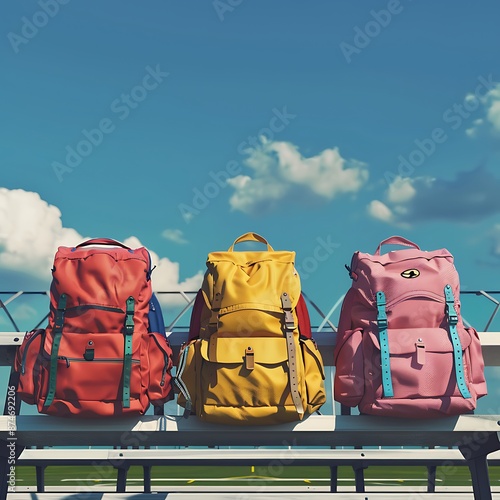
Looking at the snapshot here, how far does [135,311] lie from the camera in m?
2.78

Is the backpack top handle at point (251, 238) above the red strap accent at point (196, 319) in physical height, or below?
above

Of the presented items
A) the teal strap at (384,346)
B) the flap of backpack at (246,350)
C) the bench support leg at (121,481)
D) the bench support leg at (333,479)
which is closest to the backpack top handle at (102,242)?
the flap of backpack at (246,350)

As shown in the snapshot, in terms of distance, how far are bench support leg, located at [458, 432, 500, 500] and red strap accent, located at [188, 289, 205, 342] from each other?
1.43m

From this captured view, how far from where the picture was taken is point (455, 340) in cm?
270

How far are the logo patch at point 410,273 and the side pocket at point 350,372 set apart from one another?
357 mm

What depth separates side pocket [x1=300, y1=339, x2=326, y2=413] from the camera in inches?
104

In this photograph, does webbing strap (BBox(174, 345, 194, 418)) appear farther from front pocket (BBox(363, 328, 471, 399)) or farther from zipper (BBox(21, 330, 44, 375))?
front pocket (BBox(363, 328, 471, 399))

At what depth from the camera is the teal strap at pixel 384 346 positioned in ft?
8.58

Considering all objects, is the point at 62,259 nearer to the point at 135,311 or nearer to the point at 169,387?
the point at 135,311

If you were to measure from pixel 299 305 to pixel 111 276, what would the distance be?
91 cm

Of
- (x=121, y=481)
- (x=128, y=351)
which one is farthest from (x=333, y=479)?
(x=128, y=351)

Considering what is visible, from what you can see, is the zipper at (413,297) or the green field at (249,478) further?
the green field at (249,478)

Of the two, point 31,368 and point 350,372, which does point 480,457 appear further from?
point 31,368

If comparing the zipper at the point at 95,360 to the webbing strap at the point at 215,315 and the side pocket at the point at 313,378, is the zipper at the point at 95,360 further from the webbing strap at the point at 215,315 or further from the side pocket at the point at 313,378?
the side pocket at the point at 313,378
